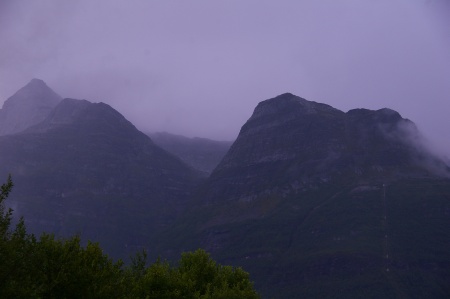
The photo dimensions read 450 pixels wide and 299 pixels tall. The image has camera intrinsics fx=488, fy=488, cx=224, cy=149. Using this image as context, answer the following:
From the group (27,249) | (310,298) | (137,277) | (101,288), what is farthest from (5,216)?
(310,298)

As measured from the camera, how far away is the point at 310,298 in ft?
652

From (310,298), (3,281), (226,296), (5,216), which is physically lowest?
(310,298)

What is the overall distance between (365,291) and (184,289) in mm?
164475

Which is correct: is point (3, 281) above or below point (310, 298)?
above

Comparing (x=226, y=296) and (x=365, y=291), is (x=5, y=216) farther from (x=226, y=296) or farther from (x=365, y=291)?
(x=365, y=291)

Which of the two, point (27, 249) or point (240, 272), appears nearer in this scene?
point (27, 249)

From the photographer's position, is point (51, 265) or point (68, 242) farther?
point (68, 242)

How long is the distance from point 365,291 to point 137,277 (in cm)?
16466

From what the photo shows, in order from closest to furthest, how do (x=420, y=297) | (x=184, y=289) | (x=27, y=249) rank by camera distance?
(x=27, y=249), (x=184, y=289), (x=420, y=297)

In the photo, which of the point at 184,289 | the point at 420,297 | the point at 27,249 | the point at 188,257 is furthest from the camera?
the point at 420,297

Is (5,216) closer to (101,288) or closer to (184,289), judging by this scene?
(101,288)

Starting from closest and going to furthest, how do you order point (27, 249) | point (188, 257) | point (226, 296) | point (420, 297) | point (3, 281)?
point (3, 281)
point (27, 249)
point (226, 296)
point (188, 257)
point (420, 297)

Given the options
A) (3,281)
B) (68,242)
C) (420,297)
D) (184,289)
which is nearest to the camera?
(3,281)

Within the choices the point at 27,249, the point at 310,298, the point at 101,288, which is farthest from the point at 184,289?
the point at 310,298
